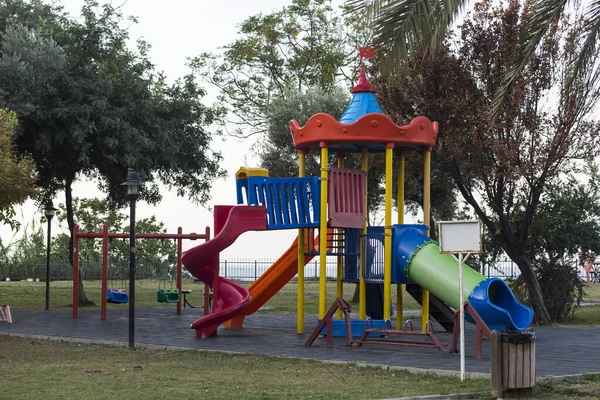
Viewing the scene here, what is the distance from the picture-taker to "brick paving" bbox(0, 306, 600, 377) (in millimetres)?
14008

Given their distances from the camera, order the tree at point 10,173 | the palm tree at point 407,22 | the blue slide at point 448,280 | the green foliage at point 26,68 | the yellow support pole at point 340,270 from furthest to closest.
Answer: the green foliage at point 26,68
the tree at point 10,173
the yellow support pole at point 340,270
the blue slide at point 448,280
the palm tree at point 407,22

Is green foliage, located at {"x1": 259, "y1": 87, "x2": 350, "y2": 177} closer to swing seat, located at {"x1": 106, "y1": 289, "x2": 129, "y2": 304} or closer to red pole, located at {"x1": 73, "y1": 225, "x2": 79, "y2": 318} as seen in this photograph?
swing seat, located at {"x1": 106, "y1": 289, "x2": 129, "y2": 304}

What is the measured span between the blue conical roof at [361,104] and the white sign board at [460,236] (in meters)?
7.42

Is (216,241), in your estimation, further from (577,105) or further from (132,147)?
(132,147)

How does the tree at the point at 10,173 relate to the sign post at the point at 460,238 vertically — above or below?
above

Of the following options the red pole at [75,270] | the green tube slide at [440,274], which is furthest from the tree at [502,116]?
the red pole at [75,270]

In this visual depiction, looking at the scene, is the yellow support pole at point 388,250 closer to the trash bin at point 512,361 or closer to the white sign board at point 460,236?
the white sign board at point 460,236

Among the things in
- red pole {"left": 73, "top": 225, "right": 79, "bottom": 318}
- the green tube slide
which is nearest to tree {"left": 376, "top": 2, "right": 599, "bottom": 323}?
the green tube slide

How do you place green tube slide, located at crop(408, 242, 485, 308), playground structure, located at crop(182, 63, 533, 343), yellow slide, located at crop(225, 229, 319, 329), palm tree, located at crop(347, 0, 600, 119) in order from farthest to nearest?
yellow slide, located at crop(225, 229, 319, 329) → playground structure, located at crop(182, 63, 533, 343) → green tube slide, located at crop(408, 242, 485, 308) → palm tree, located at crop(347, 0, 600, 119)

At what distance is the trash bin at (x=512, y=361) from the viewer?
10656 millimetres

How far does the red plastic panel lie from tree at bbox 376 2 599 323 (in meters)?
3.68

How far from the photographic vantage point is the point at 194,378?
12.1 m

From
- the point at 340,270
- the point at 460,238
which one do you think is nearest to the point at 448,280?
the point at 340,270

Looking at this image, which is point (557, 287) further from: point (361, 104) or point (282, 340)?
point (282, 340)
